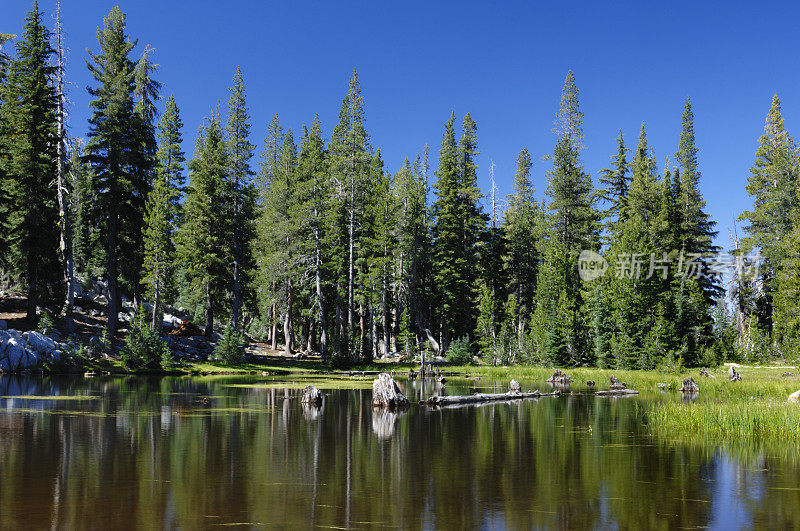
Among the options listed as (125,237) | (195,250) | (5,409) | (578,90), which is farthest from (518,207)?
(5,409)

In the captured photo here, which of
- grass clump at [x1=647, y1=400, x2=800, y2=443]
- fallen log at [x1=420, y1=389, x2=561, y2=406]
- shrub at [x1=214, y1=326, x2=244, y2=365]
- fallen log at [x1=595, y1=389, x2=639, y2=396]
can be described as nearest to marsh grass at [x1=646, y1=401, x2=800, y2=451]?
grass clump at [x1=647, y1=400, x2=800, y2=443]

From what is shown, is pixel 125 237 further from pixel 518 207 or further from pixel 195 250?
pixel 518 207

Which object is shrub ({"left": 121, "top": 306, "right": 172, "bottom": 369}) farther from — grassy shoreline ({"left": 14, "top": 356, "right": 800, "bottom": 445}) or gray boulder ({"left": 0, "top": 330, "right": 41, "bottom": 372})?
gray boulder ({"left": 0, "top": 330, "right": 41, "bottom": 372})

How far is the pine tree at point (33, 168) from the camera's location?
35688 mm

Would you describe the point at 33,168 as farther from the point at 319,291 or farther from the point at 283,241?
the point at 319,291

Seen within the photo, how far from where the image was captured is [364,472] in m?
10.2

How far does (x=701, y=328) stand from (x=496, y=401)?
109 feet

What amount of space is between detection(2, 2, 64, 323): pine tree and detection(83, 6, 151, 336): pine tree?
9.36ft

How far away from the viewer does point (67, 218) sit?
123 ft

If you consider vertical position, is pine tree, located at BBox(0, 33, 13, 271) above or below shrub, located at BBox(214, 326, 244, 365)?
above

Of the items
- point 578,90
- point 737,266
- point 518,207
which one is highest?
point 578,90

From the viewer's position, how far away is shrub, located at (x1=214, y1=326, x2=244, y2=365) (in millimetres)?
37509

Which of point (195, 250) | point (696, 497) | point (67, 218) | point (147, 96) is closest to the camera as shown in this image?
point (696, 497)

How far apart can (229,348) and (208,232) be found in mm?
11256
